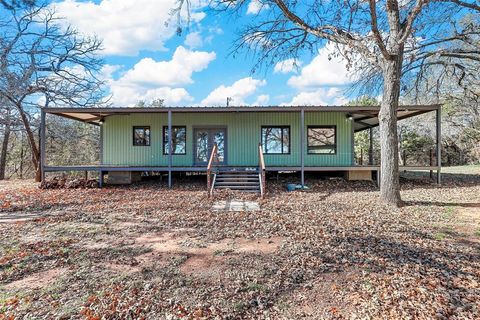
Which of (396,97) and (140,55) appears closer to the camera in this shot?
(396,97)

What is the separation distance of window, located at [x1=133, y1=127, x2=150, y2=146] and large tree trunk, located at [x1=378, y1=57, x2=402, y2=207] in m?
10.2

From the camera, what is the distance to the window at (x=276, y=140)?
1408 centimetres

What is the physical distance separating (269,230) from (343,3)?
260 inches

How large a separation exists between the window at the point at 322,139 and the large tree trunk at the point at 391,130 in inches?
218

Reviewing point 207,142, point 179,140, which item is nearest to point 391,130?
point 207,142

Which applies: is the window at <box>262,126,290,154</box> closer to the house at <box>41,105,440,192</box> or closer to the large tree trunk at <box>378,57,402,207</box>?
the house at <box>41,105,440,192</box>

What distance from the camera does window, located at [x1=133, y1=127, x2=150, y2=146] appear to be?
46.7 feet

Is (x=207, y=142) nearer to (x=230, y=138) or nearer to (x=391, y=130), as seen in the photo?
(x=230, y=138)

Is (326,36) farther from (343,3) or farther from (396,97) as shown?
(396,97)

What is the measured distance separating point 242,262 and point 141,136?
1130cm

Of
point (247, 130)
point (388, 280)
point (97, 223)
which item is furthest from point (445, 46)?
point (97, 223)

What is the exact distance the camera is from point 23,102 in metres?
14.8

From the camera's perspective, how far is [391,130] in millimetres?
8258

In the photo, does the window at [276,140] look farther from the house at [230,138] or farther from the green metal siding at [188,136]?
the green metal siding at [188,136]
